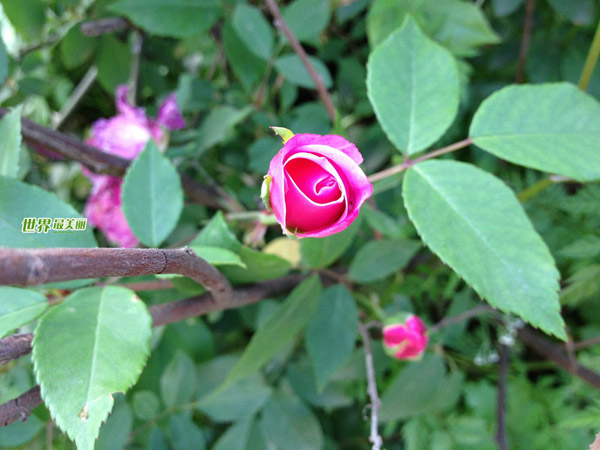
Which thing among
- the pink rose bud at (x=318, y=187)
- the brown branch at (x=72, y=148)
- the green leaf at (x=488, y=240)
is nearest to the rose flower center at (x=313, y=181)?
the pink rose bud at (x=318, y=187)

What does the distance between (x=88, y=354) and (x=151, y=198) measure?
182mm

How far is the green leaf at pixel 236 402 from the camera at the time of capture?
62 centimetres

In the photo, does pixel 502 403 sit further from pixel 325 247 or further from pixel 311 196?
pixel 311 196

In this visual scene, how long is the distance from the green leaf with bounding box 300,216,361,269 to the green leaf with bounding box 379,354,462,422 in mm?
242

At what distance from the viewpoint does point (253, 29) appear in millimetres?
645

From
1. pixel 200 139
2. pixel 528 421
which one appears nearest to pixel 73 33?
pixel 200 139

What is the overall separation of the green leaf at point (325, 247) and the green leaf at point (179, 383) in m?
0.24

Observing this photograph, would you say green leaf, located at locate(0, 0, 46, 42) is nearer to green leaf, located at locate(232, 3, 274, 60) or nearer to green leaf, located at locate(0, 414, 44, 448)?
green leaf, located at locate(232, 3, 274, 60)

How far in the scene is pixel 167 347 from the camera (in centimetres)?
68

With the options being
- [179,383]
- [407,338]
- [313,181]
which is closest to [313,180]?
[313,181]

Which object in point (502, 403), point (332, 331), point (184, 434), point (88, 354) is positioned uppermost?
point (88, 354)

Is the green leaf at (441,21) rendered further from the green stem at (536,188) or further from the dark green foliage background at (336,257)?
the green stem at (536,188)

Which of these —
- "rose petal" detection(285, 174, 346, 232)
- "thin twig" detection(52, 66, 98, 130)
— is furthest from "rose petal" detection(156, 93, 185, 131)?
"rose petal" detection(285, 174, 346, 232)

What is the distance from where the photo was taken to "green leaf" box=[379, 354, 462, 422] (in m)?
0.61
